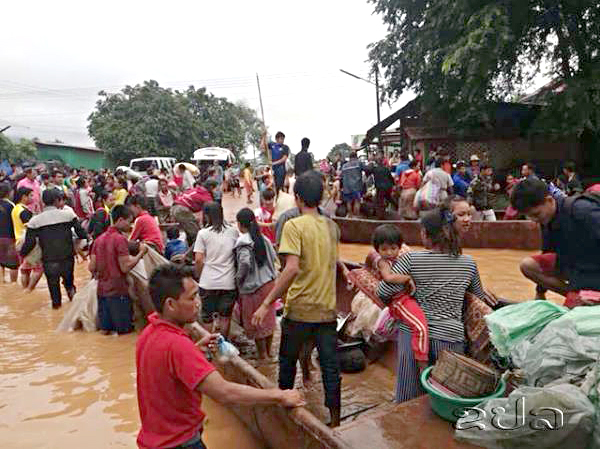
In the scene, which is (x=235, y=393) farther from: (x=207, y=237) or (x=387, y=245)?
(x=207, y=237)

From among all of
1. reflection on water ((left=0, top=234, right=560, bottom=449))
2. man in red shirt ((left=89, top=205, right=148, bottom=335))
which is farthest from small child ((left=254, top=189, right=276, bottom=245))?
reflection on water ((left=0, top=234, right=560, bottom=449))

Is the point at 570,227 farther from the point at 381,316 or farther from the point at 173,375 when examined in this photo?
the point at 173,375

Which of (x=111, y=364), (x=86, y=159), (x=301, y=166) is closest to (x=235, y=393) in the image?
(x=111, y=364)

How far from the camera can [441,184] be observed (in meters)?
10.1

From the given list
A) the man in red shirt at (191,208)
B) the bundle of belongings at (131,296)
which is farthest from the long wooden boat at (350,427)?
the man in red shirt at (191,208)

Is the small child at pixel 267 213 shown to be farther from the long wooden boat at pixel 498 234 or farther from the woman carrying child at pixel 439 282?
the woman carrying child at pixel 439 282

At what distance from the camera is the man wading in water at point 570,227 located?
10.1 ft

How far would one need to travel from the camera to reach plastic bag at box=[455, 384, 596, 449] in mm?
2111

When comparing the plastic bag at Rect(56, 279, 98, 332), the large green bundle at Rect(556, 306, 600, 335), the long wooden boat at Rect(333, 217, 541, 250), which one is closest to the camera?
the large green bundle at Rect(556, 306, 600, 335)

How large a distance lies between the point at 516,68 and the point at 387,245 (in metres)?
15.8

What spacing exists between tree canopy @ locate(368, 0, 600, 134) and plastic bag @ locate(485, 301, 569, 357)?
1229cm

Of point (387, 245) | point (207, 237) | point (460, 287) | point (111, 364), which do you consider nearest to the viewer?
point (460, 287)

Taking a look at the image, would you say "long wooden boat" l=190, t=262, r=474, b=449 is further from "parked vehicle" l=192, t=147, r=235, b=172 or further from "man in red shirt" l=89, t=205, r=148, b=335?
"parked vehicle" l=192, t=147, r=235, b=172

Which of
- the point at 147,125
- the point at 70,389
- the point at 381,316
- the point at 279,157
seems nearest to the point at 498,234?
the point at 279,157
